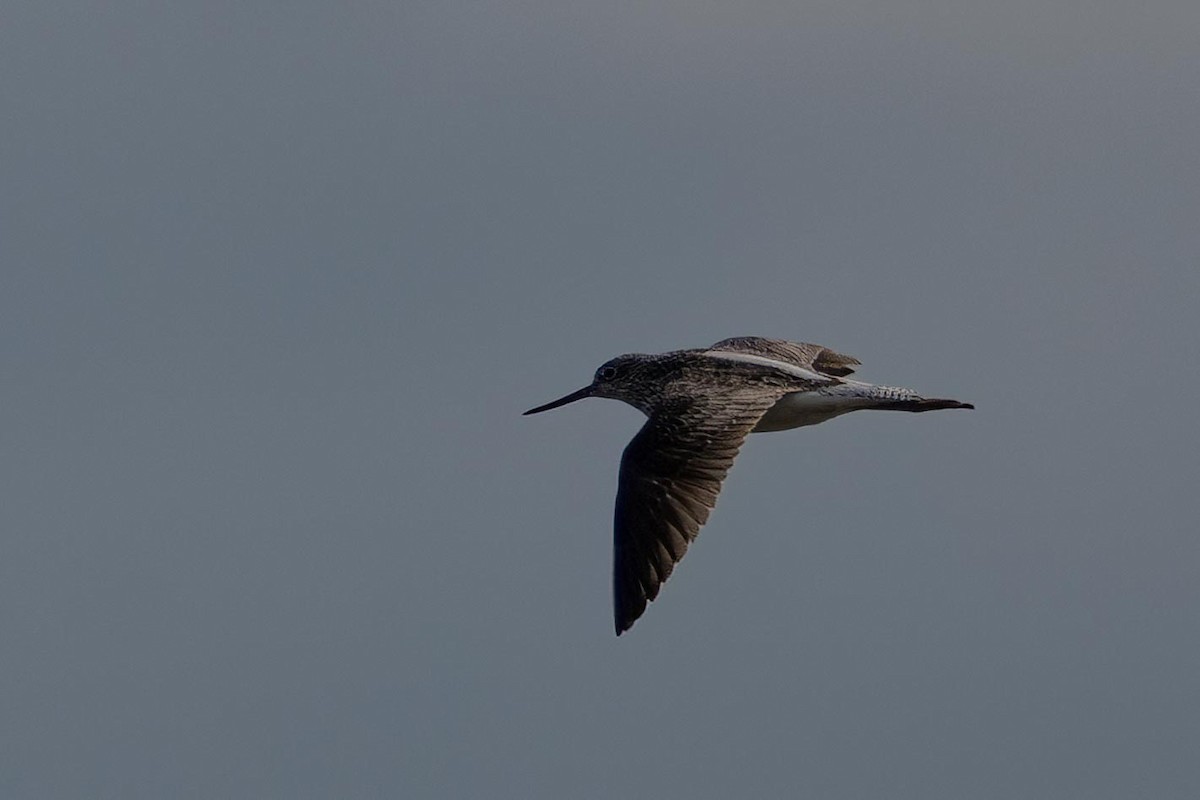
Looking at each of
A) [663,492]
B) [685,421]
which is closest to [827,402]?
[685,421]

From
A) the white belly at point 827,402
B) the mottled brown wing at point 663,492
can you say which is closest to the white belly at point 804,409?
the white belly at point 827,402

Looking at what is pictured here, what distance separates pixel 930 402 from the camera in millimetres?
24812

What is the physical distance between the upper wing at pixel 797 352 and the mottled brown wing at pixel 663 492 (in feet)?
12.3

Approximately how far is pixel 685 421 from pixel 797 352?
15.7 feet

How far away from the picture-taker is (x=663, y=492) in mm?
22531

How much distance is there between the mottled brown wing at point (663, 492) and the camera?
22.2 metres

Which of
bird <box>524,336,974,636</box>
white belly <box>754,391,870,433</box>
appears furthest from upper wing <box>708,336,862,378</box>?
white belly <box>754,391,870,433</box>

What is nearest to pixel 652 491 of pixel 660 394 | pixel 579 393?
pixel 660 394

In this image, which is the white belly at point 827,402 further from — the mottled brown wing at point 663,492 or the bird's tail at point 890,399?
the mottled brown wing at point 663,492

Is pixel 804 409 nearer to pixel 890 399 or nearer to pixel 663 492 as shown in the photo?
pixel 890 399

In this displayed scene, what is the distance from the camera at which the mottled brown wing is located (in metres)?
22.2

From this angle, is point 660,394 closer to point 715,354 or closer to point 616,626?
point 715,354

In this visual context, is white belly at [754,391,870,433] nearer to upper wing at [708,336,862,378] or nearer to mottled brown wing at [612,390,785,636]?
mottled brown wing at [612,390,785,636]

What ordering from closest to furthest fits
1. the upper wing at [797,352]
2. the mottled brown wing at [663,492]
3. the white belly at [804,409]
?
the mottled brown wing at [663,492], the white belly at [804,409], the upper wing at [797,352]
